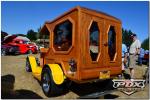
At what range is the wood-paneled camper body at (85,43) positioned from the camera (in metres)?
5.79

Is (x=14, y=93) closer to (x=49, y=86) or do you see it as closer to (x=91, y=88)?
(x=49, y=86)

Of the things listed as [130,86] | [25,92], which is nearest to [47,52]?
[25,92]

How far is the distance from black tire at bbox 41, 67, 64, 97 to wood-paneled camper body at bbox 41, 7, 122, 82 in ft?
1.41

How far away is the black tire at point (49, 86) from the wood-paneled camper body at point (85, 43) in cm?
43

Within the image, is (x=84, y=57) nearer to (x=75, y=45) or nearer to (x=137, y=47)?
(x=75, y=45)

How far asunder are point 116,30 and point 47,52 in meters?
2.28

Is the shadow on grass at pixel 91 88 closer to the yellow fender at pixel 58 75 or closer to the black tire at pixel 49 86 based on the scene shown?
the black tire at pixel 49 86

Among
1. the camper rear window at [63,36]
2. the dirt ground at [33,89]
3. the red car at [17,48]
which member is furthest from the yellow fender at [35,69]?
the red car at [17,48]

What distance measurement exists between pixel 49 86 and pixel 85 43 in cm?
162

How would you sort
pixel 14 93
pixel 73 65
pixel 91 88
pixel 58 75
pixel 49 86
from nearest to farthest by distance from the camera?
pixel 73 65 < pixel 58 75 < pixel 49 86 < pixel 14 93 < pixel 91 88

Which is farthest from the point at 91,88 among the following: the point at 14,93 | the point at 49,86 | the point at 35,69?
the point at 14,93

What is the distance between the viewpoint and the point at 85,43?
5.84 metres

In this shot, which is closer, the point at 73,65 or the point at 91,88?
the point at 73,65

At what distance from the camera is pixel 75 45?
586cm
